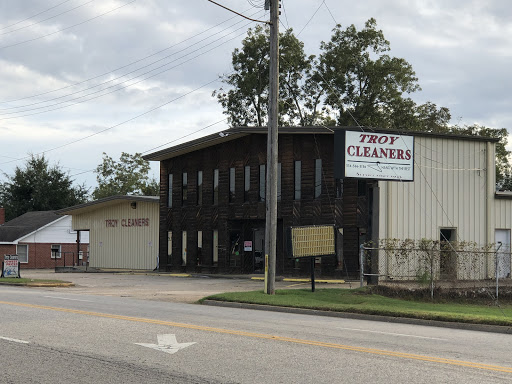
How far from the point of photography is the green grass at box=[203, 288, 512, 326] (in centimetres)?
1773

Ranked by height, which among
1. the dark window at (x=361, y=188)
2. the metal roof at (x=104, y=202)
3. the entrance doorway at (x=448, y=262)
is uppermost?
the dark window at (x=361, y=188)

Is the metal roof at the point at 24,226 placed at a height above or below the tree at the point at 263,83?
below

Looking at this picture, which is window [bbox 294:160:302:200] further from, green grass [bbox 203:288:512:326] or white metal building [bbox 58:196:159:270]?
white metal building [bbox 58:196:159:270]

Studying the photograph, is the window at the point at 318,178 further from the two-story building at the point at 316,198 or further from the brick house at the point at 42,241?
the brick house at the point at 42,241

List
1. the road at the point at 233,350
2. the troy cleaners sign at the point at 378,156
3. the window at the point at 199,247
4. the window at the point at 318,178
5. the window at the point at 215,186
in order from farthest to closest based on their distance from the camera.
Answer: the window at the point at 199,247
the window at the point at 215,186
the window at the point at 318,178
the troy cleaners sign at the point at 378,156
the road at the point at 233,350

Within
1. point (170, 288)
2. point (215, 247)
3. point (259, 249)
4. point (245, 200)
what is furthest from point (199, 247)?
point (170, 288)

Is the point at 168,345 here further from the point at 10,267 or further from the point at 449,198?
the point at 10,267

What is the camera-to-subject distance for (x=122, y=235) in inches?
1948

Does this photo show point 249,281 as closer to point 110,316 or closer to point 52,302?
point 52,302

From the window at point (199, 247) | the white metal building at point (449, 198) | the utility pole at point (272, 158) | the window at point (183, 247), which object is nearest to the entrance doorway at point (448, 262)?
the white metal building at point (449, 198)

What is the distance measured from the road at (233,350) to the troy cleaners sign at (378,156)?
11038mm

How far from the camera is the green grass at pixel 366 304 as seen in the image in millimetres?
17734

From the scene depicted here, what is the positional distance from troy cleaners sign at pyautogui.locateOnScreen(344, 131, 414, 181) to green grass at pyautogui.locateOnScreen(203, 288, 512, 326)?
17.3 feet

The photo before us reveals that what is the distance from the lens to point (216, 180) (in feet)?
131
